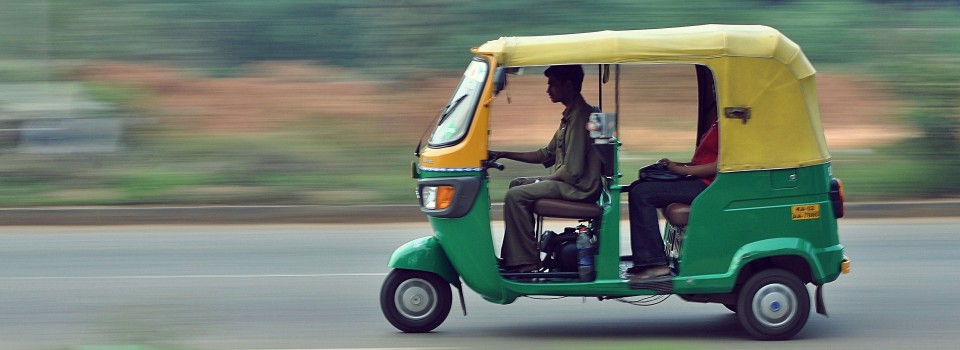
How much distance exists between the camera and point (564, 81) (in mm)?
7117

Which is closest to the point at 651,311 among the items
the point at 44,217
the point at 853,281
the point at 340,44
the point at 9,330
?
the point at 853,281

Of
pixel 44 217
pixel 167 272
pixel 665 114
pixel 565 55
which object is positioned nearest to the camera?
pixel 565 55

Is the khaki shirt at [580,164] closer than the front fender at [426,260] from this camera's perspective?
Yes

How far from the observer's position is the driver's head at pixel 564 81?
7082 millimetres

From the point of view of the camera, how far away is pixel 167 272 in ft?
33.0

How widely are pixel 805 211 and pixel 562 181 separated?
1397 millimetres

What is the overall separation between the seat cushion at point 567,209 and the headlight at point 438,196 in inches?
20.6

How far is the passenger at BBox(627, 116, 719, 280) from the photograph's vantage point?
698 centimetres

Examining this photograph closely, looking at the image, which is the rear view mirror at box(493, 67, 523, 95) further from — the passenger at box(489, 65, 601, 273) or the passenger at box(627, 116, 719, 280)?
the passenger at box(627, 116, 719, 280)

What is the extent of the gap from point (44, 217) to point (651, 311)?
7.94 metres

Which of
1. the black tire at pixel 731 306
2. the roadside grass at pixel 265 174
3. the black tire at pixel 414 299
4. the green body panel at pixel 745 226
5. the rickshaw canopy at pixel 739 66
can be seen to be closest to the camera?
the rickshaw canopy at pixel 739 66

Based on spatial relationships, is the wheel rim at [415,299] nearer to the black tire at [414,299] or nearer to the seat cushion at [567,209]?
the black tire at [414,299]

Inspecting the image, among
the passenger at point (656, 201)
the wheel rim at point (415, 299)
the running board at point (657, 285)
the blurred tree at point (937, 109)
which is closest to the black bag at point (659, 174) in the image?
the passenger at point (656, 201)

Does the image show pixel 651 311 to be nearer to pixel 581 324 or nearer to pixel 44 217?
pixel 581 324
